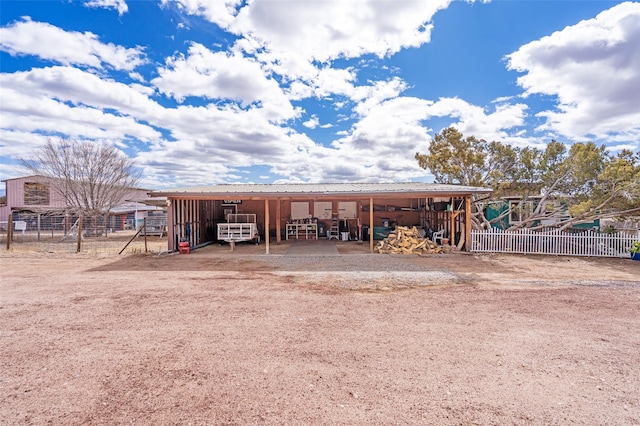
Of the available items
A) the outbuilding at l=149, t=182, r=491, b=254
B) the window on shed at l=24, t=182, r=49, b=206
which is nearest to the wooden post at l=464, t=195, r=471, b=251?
the outbuilding at l=149, t=182, r=491, b=254

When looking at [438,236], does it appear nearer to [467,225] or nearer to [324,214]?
[467,225]

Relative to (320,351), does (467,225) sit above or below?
above

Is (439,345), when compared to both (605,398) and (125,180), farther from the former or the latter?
(125,180)

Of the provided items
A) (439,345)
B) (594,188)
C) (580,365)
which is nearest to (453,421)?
(439,345)

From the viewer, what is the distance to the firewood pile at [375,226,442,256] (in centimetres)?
1167

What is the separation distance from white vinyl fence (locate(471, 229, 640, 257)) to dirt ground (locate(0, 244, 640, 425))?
431cm

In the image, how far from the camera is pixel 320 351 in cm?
371

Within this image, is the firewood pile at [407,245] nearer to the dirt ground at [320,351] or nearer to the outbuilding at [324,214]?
the outbuilding at [324,214]

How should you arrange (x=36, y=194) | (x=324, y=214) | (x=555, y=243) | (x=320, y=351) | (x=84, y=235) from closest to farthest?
(x=320, y=351) → (x=555, y=243) → (x=324, y=214) → (x=84, y=235) → (x=36, y=194)

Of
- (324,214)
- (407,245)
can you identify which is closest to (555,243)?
(407,245)

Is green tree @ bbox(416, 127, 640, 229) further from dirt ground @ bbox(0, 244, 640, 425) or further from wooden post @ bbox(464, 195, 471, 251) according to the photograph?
dirt ground @ bbox(0, 244, 640, 425)

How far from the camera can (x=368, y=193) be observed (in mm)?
11219

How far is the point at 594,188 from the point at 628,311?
876 centimetres

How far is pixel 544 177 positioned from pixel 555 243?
3.51 meters
